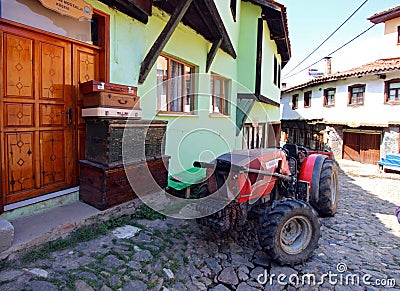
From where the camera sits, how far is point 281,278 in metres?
3.08

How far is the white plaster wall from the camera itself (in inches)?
537

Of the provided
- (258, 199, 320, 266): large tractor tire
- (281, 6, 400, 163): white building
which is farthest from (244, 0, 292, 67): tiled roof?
(258, 199, 320, 266): large tractor tire

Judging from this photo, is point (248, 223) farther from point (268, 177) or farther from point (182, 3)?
point (182, 3)

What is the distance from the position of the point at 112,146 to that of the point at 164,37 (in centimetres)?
212

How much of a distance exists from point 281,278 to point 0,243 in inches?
116

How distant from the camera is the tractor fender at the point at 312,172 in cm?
474

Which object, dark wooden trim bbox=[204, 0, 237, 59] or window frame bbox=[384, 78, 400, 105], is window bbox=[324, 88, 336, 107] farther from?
dark wooden trim bbox=[204, 0, 237, 59]

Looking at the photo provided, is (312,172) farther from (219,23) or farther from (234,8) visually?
(234,8)

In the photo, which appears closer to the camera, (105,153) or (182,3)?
(105,153)

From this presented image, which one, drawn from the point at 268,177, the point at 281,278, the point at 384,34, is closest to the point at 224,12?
the point at 268,177

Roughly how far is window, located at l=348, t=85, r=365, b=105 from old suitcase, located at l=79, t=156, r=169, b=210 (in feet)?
49.6

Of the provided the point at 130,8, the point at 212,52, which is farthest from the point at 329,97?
the point at 130,8

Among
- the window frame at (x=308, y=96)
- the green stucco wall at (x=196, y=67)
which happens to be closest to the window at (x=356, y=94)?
the window frame at (x=308, y=96)
